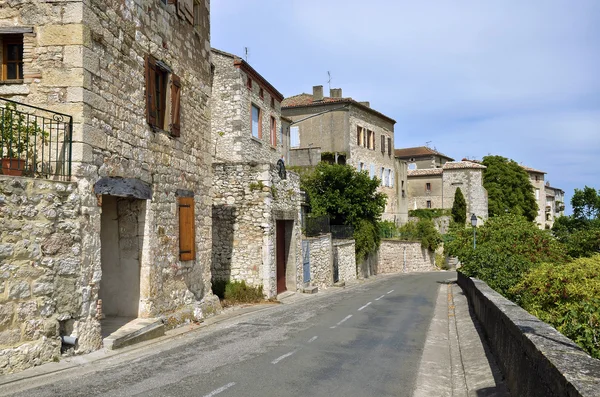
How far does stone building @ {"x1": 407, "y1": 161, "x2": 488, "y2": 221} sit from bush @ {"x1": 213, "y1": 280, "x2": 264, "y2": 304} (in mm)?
44680

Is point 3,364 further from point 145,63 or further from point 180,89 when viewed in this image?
point 180,89

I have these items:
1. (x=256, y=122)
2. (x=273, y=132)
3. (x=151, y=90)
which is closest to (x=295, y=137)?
(x=273, y=132)

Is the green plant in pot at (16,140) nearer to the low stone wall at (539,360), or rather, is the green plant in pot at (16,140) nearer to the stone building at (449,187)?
the low stone wall at (539,360)

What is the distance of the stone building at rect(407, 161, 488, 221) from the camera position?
193ft

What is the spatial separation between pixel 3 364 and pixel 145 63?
628cm

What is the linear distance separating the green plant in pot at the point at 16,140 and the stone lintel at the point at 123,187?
1155mm

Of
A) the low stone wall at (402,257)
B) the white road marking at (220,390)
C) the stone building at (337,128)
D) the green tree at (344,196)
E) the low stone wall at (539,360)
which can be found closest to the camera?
the low stone wall at (539,360)

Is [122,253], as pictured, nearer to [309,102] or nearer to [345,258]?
[345,258]

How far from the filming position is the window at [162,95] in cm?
1090

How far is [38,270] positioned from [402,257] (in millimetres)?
38946

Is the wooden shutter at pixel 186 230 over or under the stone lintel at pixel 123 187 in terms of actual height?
under

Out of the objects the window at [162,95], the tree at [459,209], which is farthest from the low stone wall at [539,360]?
the tree at [459,209]

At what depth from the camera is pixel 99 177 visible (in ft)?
29.3

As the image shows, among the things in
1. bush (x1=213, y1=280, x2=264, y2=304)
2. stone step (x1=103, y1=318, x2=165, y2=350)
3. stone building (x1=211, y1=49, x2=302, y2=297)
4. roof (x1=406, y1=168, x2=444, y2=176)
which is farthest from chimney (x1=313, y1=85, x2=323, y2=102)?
stone step (x1=103, y1=318, x2=165, y2=350)
